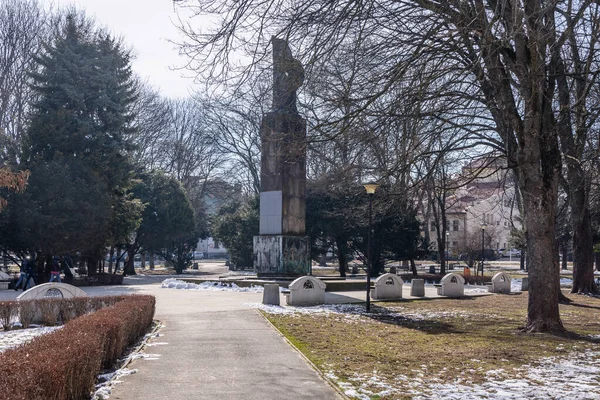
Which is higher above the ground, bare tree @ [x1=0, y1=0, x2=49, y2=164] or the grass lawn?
bare tree @ [x1=0, y1=0, x2=49, y2=164]

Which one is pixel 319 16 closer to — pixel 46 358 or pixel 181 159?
pixel 46 358

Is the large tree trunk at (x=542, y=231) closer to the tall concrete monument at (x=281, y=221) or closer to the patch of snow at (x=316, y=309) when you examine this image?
the patch of snow at (x=316, y=309)

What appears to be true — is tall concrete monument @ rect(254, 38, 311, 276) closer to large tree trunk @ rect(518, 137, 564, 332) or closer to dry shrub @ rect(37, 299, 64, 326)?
dry shrub @ rect(37, 299, 64, 326)

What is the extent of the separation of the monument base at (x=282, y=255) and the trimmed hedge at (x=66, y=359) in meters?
17.4

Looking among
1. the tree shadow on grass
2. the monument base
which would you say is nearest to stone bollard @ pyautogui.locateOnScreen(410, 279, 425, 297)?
the monument base

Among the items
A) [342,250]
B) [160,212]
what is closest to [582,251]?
[342,250]

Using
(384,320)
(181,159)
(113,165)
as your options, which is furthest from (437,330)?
(181,159)

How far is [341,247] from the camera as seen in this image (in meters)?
43.8

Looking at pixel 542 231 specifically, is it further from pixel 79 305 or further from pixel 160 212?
pixel 160 212

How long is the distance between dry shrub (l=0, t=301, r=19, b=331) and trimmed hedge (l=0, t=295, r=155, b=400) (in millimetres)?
4544

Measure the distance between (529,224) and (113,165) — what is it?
24.6 m

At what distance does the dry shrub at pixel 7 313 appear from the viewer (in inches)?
561

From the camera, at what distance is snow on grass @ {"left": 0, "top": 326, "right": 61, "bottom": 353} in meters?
11.6

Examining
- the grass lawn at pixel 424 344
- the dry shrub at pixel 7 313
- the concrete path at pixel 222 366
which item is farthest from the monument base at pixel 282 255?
the dry shrub at pixel 7 313
